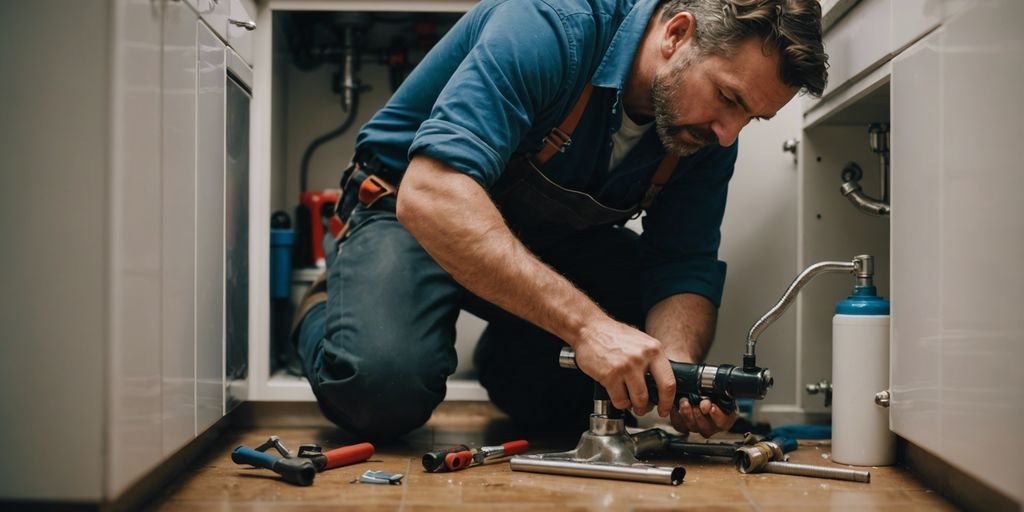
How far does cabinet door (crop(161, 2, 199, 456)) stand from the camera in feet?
3.16

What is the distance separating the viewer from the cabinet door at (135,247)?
801 mm

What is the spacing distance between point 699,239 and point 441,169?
49 cm

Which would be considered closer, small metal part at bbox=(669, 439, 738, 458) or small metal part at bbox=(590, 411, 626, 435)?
small metal part at bbox=(590, 411, 626, 435)

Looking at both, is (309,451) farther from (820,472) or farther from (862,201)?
(862,201)

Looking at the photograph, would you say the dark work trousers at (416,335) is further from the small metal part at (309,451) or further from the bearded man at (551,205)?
the small metal part at (309,451)

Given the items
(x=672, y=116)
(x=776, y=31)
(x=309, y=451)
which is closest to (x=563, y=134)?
(x=672, y=116)

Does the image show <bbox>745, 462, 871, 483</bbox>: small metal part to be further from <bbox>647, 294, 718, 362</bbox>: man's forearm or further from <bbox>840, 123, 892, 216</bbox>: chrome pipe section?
<bbox>840, 123, 892, 216</bbox>: chrome pipe section

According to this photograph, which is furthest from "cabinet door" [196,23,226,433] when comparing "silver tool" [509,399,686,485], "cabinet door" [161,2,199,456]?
"silver tool" [509,399,686,485]

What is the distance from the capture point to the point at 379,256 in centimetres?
137

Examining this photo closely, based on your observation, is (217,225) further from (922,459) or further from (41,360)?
(922,459)

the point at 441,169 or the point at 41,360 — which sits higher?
the point at 441,169

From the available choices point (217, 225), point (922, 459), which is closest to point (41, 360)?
point (217, 225)

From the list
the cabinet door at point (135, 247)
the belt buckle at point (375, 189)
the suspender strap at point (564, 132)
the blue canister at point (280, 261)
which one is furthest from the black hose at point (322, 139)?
the cabinet door at point (135, 247)

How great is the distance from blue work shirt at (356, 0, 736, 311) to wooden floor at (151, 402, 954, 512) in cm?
34
